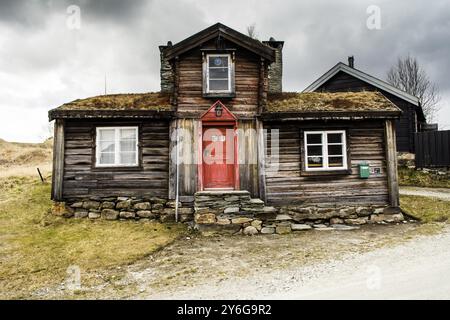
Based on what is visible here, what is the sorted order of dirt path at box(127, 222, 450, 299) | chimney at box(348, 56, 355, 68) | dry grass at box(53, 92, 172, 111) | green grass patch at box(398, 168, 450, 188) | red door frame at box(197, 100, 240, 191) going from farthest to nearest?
1. chimney at box(348, 56, 355, 68)
2. green grass patch at box(398, 168, 450, 188)
3. dry grass at box(53, 92, 172, 111)
4. red door frame at box(197, 100, 240, 191)
5. dirt path at box(127, 222, 450, 299)

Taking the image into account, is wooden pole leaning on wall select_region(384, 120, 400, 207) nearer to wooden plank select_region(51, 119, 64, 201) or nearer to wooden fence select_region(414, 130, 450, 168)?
wooden fence select_region(414, 130, 450, 168)

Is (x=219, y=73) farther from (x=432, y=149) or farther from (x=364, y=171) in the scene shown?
(x=432, y=149)

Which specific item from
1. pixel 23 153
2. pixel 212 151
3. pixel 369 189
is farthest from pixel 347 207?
pixel 23 153

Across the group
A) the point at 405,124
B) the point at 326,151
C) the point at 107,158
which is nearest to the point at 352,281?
the point at 326,151

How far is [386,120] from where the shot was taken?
12.0 m

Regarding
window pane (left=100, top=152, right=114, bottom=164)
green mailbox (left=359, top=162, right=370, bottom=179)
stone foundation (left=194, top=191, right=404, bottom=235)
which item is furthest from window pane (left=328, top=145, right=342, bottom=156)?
window pane (left=100, top=152, right=114, bottom=164)

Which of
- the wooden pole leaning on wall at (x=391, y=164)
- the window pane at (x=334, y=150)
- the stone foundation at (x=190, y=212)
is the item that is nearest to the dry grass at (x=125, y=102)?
the stone foundation at (x=190, y=212)

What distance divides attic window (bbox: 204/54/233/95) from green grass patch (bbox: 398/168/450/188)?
1343 cm

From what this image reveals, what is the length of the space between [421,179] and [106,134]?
672 inches

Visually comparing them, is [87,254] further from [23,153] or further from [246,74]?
[23,153]

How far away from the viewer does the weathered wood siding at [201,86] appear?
38.5ft

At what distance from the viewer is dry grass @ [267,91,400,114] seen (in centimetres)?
1184

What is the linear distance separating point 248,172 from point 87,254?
18.5ft

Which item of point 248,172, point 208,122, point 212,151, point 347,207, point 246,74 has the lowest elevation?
point 347,207
